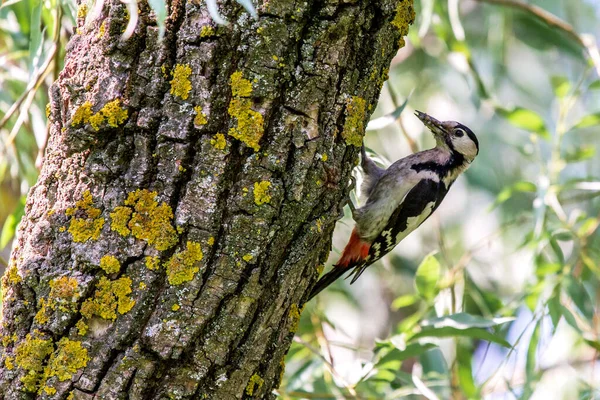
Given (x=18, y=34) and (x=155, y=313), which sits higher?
(x=18, y=34)

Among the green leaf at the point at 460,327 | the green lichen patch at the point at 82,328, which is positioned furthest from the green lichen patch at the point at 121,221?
the green leaf at the point at 460,327

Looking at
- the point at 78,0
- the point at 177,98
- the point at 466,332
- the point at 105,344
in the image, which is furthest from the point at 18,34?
the point at 466,332

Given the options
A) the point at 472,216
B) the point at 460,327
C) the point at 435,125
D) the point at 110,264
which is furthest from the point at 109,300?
the point at 472,216

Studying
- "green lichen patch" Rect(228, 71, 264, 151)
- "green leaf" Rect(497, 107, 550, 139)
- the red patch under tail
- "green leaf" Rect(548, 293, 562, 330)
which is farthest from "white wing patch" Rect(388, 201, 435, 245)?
"green lichen patch" Rect(228, 71, 264, 151)

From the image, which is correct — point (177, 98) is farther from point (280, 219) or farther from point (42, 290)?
point (42, 290)

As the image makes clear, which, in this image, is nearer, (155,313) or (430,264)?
(155,313)

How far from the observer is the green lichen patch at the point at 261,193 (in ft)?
5.88

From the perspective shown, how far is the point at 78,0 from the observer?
202cm

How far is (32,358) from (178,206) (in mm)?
510

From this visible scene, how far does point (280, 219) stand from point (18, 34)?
88.4 inches

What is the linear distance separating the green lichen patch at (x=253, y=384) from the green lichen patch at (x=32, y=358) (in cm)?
50

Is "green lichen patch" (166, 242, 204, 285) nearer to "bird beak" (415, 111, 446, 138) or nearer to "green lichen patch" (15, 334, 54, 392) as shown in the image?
"green lichen patch" (15, 334, 54, 392)

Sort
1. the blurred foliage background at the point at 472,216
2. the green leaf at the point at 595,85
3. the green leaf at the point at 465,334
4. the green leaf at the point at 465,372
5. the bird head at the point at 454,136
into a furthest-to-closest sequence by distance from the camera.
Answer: the bird head at the point at 454,136, the green leaf at the point at 595,85, the green leaf at the point at 465,372, the blurred foliage background at the point at 472,216, the green leaf at the point at 465,334

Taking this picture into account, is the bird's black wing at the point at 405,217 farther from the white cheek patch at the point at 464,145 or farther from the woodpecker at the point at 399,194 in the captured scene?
the white cheek patch at the point at 464,145
